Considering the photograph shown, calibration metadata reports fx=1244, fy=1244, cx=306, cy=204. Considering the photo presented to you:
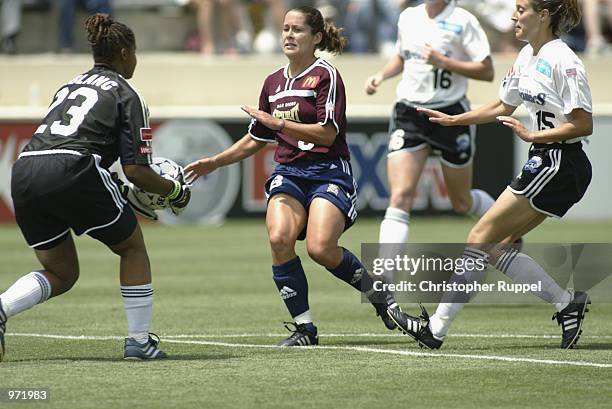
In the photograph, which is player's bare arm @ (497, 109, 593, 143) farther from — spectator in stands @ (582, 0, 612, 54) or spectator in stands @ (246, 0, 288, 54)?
spectator in stands @ (582, 0, 612, 54)

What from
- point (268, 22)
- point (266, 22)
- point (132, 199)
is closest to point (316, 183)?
point (132, 199)

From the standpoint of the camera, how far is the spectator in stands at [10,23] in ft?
69.9

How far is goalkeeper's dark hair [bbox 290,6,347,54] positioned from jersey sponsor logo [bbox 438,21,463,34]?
2.47 metres

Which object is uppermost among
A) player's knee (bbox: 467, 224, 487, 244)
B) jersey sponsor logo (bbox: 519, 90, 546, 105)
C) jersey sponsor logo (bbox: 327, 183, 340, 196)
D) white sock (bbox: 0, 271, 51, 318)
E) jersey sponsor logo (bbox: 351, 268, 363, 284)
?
jersey sponsor logo (bbox: 519, 90, 546, 105)

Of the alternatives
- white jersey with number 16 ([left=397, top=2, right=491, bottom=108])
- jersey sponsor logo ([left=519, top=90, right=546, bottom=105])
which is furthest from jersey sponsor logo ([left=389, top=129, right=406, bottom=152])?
jersey sponsor logo ([left=519, top=90, right=546, bottom=105])

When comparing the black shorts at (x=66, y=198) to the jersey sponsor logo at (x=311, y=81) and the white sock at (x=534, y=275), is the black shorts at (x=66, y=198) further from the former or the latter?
the white sock at (x=534, y=275)

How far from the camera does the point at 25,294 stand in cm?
700

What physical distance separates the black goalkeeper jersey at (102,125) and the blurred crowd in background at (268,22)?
14252mm

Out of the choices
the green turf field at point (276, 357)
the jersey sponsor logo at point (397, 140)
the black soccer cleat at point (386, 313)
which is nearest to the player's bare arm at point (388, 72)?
the jersey sponsor logo at point (397, 140)

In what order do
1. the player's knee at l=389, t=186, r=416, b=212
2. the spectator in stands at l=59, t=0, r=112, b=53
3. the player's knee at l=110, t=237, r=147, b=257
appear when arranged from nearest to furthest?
the player's knee at l=110, t=237, r=147, b=257 < the player's knee at l=389, t=186, r=416, b=212 < the spectator in stands at l=59, t=0, r=112, b=53

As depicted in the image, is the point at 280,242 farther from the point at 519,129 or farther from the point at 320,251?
the point at 519,129

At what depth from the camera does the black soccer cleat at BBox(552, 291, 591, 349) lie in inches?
300

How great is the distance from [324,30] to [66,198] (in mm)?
2198

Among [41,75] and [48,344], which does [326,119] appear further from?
[41,75]
